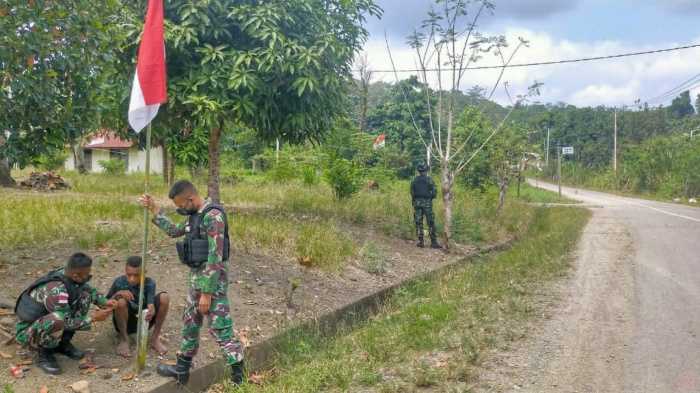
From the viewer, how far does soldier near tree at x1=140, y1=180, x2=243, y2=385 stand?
4906 millimetres

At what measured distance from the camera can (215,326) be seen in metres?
5.05

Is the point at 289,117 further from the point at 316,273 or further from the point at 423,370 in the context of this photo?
the point at 423,370

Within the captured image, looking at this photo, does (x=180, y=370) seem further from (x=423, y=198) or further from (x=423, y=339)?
(x=423, y=198)

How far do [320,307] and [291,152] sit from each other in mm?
18671

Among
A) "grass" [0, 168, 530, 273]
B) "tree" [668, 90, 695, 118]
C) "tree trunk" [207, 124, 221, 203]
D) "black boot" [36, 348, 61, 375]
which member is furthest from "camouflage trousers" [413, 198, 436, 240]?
"tree" [668, 90, 695, 118]

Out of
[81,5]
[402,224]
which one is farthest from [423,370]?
[402,224]

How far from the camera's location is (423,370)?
5.21 m

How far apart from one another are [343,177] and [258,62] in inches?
225

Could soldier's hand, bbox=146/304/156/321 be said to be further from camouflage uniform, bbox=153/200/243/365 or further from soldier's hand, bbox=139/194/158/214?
soldier's hand, bbox=139/194/158/214

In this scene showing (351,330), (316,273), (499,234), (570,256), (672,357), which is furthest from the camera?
(499,234)

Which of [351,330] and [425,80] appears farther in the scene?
[425,80]

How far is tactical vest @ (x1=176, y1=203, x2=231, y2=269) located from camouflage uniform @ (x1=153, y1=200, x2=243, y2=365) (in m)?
0.04

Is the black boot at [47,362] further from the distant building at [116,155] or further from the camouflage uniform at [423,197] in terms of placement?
the distant building at [116,155]

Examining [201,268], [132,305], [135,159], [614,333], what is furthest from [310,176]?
[135,159]
